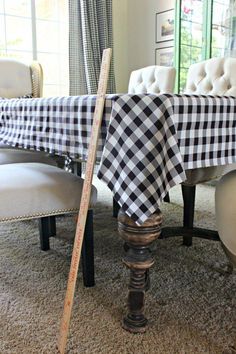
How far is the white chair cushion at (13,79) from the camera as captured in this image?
2682 mm

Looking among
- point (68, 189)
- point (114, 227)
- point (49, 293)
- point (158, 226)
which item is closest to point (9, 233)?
point (114, 227)

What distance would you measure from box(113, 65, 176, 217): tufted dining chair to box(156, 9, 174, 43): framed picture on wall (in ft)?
5.41

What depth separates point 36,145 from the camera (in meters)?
1.36

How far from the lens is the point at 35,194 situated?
49.8 inches

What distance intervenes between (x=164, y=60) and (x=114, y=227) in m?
2.52

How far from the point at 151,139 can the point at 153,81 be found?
1.56 metres

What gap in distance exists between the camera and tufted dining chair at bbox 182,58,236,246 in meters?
1.79

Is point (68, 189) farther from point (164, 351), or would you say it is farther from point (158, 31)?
point (158, 31)

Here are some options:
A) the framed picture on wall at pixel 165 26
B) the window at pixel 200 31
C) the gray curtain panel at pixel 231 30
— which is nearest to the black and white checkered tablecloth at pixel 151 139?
the gray curtain panel at pixel 231 30

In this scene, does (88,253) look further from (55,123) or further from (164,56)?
(164,56)

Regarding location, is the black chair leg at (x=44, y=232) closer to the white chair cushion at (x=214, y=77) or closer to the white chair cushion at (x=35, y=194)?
the white chair cushion at (x=35, y=194)

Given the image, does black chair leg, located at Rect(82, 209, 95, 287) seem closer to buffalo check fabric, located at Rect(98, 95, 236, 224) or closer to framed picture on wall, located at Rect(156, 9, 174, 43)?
buffalo check fabric, located at Rect(98, 95, 236, 224)

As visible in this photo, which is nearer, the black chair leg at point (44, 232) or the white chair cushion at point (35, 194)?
the white chair cushion at point (35, 194)

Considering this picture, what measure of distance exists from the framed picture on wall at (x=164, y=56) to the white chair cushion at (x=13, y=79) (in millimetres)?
1783
